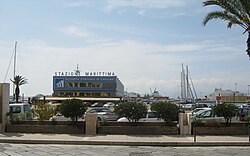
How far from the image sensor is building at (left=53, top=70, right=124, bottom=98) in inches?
3785

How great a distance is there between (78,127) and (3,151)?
6678 millimetres

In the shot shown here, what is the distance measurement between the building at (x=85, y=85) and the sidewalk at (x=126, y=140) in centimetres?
7653

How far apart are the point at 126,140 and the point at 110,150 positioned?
2724 mm

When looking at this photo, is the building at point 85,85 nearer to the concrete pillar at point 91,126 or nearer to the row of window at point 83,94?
the row of window at point 83,94

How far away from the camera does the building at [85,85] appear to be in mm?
96137

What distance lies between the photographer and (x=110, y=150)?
15164 millimetres

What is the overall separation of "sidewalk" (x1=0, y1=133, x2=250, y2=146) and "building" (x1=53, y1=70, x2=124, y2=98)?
76.5 meters

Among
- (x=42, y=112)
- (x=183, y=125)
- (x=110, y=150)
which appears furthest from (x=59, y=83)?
(x=110, y=150)

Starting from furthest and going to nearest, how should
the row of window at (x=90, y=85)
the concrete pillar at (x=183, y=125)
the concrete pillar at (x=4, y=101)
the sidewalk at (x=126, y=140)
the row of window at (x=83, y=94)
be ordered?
the row of window at (x=90, y=85) → the row of window at (x=83, y=94) → the concrete pillar at (x=4, y=101) → the concrete pillar at (x=183, y=125) → the sidewalk at (x=126, y=140)

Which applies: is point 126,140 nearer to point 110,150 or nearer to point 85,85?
point 110,150

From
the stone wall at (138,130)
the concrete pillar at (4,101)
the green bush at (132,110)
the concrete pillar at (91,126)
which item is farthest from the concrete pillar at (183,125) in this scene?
the concrete pillar at (4,101)

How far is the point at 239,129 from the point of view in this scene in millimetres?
20375

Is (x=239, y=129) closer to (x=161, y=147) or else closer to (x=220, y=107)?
(x=220, y=107)

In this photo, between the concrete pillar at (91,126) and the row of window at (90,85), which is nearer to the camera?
the concrete pillar at (91,126)
